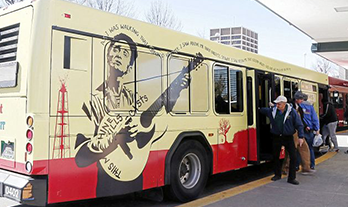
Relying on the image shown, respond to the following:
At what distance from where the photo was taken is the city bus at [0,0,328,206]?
4188 millimetres

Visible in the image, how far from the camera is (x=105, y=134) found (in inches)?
184

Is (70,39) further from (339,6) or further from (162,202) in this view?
(339,6)

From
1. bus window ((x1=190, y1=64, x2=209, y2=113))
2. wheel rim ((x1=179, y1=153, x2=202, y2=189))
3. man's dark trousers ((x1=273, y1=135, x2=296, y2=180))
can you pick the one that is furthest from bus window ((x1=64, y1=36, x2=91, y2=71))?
man's dark trousers ((x1=273, y1=135, x2=296, y2=180))

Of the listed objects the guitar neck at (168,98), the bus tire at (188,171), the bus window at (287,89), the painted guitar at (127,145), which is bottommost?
the bus tire at (188,171)

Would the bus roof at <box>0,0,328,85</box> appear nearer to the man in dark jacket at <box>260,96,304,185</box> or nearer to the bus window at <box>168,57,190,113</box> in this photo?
the bus window at <box>168,57,190,113</box>

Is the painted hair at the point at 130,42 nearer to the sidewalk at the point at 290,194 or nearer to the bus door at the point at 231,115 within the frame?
the bus door at the point at 231,115

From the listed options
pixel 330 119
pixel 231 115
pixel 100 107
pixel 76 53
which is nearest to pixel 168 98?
pixel 100 107

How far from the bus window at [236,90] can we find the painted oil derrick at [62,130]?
3678 millimetres

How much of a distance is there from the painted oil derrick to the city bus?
1 cm

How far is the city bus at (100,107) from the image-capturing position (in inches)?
165

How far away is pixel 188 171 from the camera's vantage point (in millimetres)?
6062

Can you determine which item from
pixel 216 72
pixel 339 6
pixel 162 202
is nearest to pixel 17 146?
pixel 162 202

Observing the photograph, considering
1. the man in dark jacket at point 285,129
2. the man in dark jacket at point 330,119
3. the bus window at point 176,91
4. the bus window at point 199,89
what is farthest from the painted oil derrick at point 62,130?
the man in dark jacket at point 330,119

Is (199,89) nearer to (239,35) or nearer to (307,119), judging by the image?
(307,119)
